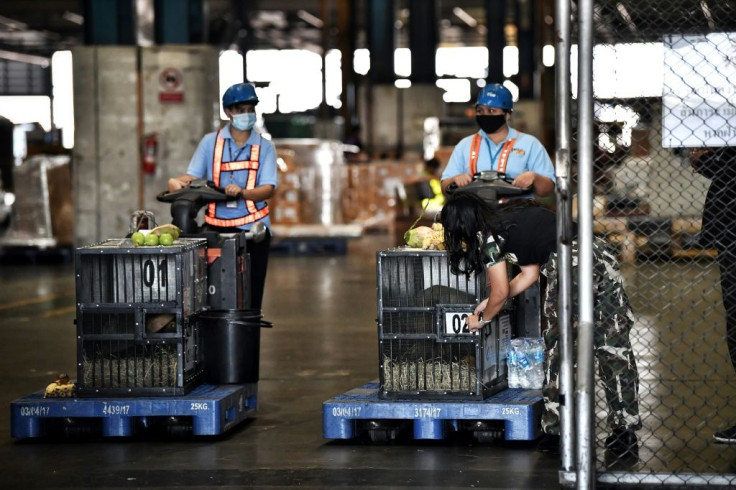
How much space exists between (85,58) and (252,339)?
11739 millimetres

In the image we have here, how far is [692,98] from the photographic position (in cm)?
547

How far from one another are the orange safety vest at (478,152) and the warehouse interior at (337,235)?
64 centimetres

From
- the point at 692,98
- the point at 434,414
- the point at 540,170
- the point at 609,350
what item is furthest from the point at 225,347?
the point at 692,98

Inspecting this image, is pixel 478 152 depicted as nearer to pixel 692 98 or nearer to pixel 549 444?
pixel 549 444

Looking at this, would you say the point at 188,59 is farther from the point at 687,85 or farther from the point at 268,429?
the point at 687,85

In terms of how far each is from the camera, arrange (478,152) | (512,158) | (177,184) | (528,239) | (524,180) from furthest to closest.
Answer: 1. (177,184)
2. (478,152)
3. (512,158)
4. (524,180)
5. (528,239)

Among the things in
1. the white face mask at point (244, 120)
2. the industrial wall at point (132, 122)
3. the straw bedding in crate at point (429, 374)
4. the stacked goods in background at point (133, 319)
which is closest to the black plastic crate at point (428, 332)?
the straw bedding in crate at point (429, 374)

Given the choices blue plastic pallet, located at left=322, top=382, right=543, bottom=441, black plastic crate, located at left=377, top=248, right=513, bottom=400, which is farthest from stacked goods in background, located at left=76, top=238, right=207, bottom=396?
black plastic crate, located at left=377, top=248, right=513, bottom=400

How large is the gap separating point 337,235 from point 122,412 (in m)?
15.3

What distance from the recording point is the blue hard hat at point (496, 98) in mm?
7598

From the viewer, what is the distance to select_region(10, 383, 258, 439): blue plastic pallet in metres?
7.05

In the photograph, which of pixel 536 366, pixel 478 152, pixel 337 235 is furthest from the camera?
pixel 337 235

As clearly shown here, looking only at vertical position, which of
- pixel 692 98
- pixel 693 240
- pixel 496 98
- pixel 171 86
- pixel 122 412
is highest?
pixel 171 86

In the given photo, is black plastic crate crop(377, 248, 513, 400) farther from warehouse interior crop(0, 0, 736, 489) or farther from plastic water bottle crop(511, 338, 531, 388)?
plastic water bottle crop(511, 338, 531, 388)
